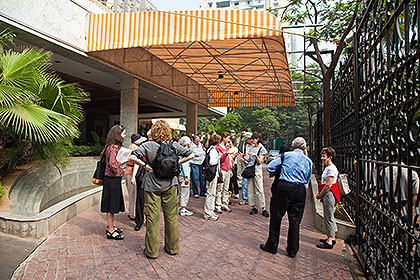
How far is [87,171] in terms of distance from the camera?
30.3ft

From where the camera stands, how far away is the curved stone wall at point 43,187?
224 inches

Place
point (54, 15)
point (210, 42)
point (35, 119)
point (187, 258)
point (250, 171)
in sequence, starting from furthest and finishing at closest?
point (210, 42) → point (54, 15) → point (250, 171) → point (35, 119) → point (187, 258)

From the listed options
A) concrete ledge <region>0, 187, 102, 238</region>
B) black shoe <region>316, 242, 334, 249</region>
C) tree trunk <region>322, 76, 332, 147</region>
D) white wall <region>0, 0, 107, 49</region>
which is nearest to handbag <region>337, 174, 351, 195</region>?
black shoe <region>316, 242, 334, 249</region>

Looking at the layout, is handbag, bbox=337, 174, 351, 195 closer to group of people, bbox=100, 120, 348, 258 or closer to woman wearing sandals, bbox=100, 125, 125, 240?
group of people, bbox=100, 120, 348, 258

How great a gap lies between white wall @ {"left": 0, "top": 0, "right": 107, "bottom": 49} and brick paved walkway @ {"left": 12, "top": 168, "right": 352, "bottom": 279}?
4837 millimetres

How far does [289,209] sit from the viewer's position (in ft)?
14.0

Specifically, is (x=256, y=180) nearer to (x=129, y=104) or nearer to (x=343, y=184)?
(x=343, y=184)

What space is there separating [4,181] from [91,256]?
345 centimetres

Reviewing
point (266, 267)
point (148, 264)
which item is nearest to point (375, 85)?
point (266, 267)

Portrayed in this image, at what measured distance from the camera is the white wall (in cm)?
667

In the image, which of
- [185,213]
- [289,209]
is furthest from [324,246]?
[185,213]

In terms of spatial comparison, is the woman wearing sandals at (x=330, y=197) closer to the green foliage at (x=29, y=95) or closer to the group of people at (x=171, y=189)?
the group of people at (x=171, y=189)

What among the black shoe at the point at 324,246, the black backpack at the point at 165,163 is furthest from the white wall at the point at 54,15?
the black shoe at the point at 324,246

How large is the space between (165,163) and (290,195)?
179cm
